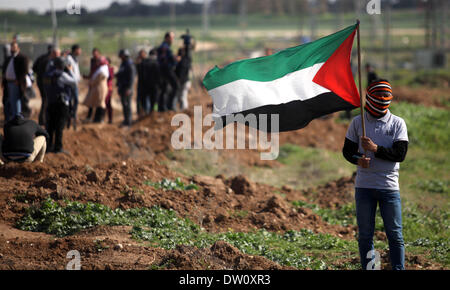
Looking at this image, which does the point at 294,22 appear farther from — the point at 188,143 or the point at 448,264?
the point at 448,264

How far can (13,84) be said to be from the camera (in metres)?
14.3

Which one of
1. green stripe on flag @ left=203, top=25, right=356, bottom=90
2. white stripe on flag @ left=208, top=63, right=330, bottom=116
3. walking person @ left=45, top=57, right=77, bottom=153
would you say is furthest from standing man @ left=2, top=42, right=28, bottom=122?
white stripe on flag @ left=208, top=63, right=330, bottom=116

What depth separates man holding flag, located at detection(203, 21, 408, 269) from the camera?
→ 6.87 meters

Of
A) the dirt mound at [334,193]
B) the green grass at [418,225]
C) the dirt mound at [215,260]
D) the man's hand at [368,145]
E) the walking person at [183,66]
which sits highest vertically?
the walking person at [183,66]

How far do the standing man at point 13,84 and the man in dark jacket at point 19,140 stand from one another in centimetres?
324

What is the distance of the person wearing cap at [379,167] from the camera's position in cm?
682

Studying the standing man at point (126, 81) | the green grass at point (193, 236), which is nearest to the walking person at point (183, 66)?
the standing man at point (126, 81)

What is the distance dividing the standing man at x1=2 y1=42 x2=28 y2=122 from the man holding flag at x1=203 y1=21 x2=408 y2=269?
6693 millimetres

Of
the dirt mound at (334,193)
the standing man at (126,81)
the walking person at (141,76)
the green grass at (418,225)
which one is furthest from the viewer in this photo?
the walking person at (141,76)

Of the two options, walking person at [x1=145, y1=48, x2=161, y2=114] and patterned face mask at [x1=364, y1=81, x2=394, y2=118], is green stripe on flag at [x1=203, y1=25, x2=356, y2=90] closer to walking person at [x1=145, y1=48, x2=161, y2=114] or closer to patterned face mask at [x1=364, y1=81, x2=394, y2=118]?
patterned face mask at [x1=364, y1=81, x2=394, y2=118]

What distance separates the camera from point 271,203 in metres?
10.7

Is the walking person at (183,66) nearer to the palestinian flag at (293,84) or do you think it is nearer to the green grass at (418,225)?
the green grass at (418,225)

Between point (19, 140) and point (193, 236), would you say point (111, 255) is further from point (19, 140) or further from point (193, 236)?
point (19, 140)
